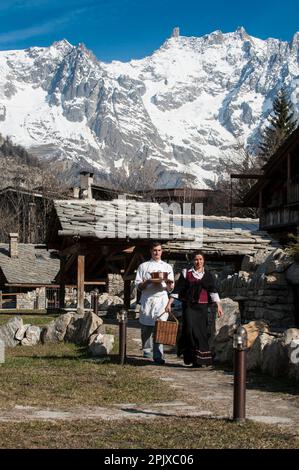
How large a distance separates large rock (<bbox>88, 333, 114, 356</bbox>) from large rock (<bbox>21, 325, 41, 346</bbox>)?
2.55m

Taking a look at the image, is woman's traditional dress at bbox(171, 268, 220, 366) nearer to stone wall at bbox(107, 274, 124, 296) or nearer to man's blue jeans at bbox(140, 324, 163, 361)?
man's blue jeans at bbox(140, 324, 163, 361)

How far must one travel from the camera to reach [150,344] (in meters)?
11.6

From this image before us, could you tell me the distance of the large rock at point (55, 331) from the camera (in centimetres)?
1507

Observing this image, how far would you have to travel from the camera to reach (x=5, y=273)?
39906 mm

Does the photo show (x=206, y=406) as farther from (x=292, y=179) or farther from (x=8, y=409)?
(x=292, y=179)

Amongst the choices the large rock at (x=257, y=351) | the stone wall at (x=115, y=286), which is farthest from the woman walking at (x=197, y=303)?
the stone wall at (x=115, y=286)

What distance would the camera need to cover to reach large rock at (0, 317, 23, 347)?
14.9 m

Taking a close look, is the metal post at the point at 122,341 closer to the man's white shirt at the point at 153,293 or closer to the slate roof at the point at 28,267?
the man's white shirt at the point at 153,293

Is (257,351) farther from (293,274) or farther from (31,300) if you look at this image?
(31,300)

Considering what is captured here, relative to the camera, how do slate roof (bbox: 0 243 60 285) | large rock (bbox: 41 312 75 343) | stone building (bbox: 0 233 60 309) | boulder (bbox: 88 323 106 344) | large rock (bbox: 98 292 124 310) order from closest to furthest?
boulder (bbox: 88 323 106 344)
large rock (bbox: 41 312 75 343)
large rock (bbox: 98 292 124 310)
stone building (bbox: 0 233 60 309)
slate roof (bbox: 0 243 60 285)

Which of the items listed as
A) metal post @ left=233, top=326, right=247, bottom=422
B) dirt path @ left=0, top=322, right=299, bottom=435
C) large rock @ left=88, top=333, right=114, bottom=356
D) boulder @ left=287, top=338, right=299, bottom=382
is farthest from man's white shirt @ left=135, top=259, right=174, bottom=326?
metal post @ left=233, top=326, right=247, bottom=422

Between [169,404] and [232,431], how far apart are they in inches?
60.6

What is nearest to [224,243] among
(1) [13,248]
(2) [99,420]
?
(2) [99,420]

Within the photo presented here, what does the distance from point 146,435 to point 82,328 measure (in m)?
8.18
